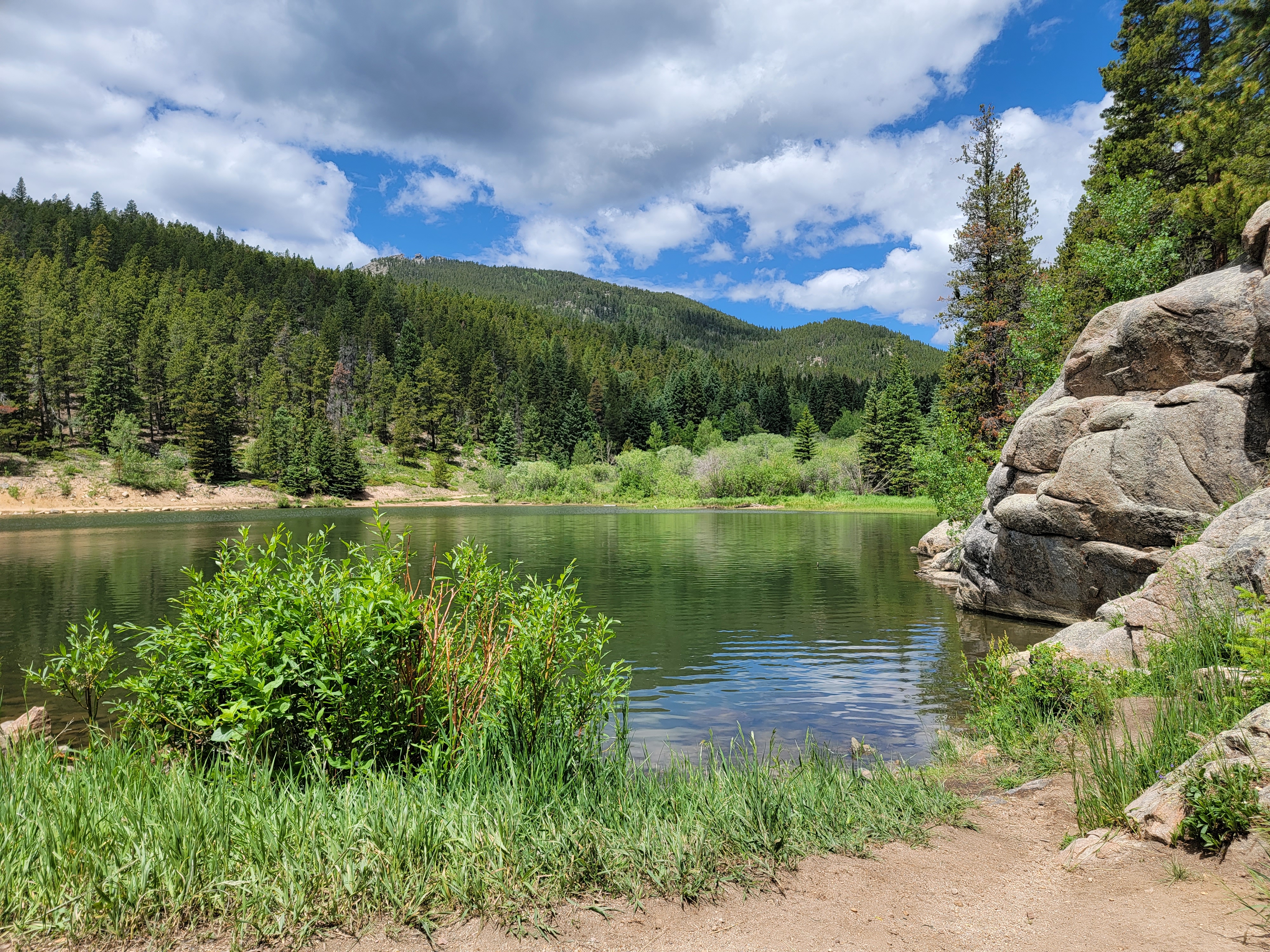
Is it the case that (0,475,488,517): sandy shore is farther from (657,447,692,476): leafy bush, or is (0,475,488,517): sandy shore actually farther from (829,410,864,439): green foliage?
(829,410,864,439): green foliage

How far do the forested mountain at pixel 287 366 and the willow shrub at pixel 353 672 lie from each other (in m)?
91.5

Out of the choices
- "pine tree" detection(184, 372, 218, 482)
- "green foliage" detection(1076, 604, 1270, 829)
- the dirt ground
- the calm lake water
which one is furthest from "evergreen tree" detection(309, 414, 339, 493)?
"green foliage" detection(1076, 604, 1270, 829)

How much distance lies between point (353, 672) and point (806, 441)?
108m

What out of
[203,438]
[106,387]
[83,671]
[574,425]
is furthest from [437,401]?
[83,671]

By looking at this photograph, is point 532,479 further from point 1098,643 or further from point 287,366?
point 1098,643

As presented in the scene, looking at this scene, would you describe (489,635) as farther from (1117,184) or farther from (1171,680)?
(1117,184)

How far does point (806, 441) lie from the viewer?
358 ft

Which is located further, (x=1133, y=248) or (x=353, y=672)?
(x=1133, y=248)

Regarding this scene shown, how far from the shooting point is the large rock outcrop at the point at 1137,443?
42.9 ft

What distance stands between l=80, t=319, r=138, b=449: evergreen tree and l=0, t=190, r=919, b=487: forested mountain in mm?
292

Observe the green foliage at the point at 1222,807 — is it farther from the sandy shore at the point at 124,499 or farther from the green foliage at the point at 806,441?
the green foliage at the point at 806,441

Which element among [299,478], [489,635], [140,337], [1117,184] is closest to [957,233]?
[1117,184]

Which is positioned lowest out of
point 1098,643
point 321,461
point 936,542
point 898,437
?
point 936,542

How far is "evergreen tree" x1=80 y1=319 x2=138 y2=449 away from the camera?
291 ft
